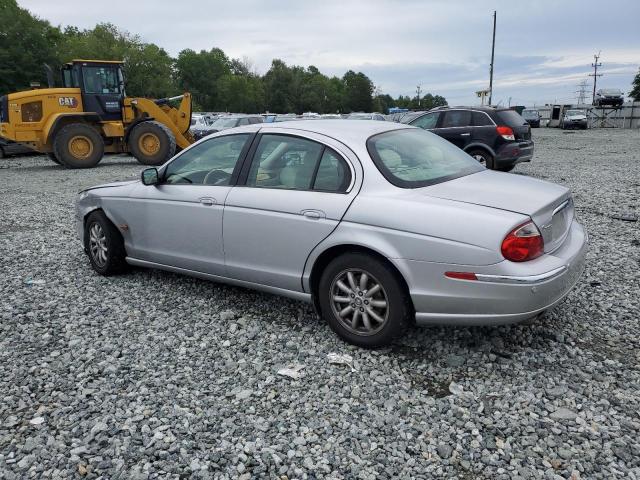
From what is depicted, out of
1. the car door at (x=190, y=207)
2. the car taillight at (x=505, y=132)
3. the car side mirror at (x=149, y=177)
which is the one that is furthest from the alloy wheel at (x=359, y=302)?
the car taillight at (x=505, y=132)

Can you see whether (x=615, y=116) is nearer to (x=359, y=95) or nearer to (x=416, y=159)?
(x=416, y=159)

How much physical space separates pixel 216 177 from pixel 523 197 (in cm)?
244

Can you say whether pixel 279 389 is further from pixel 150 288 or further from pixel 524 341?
pixel 150 288

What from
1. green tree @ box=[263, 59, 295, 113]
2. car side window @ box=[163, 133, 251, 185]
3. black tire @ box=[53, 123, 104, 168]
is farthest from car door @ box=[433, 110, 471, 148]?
green tree @ box=[263, 59, 295, 113]

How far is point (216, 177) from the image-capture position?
14.6ft

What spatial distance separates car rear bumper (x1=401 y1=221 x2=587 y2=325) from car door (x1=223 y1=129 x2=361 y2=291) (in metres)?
0.76

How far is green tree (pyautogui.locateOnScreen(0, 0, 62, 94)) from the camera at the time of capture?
44.3 meters

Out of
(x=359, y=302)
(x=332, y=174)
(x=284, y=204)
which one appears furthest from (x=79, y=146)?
(x=359, y=302)

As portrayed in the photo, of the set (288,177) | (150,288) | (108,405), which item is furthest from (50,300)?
(288,177)

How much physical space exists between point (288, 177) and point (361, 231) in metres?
0.86

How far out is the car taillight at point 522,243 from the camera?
10.2 feet

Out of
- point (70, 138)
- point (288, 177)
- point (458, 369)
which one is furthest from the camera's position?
point (70, 138)

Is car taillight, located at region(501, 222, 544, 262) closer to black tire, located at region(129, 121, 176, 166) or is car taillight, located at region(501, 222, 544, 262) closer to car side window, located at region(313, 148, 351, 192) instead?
car side window, located at region(313, 148, 351, 192)

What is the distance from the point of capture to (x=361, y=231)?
3.47 m
